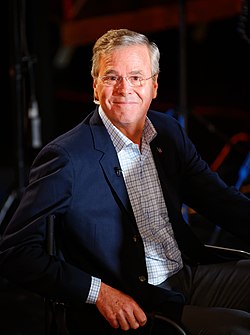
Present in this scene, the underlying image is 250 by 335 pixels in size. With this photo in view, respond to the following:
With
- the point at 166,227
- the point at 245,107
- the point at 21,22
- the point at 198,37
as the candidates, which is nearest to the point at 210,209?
the point at 166,227

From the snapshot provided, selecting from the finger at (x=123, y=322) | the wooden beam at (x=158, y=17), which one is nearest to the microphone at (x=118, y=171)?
the finger at (x=123, y=322)

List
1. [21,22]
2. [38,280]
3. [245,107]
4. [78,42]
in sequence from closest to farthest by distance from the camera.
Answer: [38,280] < [21,22] < [78,42] < [245,107]

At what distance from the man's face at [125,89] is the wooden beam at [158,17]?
235 cm

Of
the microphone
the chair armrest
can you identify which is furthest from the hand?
the chair armrest

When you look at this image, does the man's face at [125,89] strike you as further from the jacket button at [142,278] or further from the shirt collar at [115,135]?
the jacket button at [142,278]

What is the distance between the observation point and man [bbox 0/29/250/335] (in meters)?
2.00

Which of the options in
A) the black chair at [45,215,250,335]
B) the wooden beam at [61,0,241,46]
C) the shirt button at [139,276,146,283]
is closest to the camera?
the black chair at [45,215,250,335]

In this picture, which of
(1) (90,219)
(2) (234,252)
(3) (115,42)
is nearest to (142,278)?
(1) (90,219)

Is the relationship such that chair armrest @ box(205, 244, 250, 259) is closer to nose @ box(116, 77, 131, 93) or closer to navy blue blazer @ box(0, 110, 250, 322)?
navy blue blazer @ box(0, 110, 250, 322)

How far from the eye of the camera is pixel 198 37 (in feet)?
22.0

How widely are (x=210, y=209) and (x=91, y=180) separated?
1.67ft

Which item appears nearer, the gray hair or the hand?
the hand

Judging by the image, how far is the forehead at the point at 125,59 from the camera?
2.14m

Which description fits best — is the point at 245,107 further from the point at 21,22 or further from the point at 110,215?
the point at 110,215
